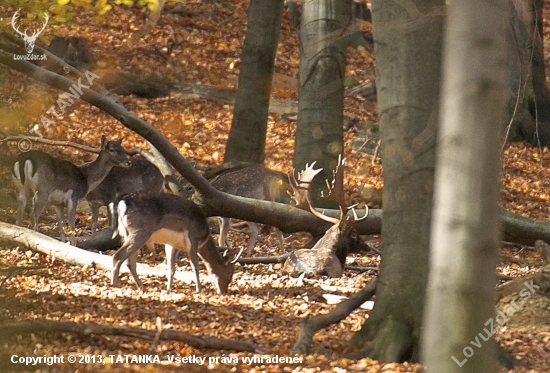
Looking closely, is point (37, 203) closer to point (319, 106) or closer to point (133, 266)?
point (133, 266)

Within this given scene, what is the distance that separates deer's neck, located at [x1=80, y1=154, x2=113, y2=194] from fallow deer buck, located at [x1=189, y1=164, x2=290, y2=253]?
1718mm

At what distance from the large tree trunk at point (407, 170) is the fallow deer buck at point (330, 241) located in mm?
3709

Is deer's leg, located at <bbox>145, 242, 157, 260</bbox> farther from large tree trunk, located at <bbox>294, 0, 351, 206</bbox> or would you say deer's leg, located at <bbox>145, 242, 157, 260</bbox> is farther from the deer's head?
large tree trunk, located at <bbox>294, 0, 351, 206</bbox>

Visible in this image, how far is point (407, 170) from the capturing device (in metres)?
5.76

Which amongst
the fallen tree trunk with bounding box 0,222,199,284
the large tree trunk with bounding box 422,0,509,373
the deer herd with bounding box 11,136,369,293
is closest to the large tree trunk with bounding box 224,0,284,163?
the deer herd with bounding box 11,136,369,293

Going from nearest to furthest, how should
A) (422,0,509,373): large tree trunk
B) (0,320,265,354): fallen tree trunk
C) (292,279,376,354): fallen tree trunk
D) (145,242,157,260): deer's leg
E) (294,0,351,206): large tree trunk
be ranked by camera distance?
(422,0,509,373): large tree trunk
(0,320,265,354): fallen tree trunk
(292,279,376,354): fallen tree trunk
(145,242,157,260): deer's leg
(294,0,351,206): large tree trunk

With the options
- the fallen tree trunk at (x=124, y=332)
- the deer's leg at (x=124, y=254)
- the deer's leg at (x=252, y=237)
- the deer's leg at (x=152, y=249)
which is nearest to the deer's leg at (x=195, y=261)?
the deer's leg at (x=124, y=254)

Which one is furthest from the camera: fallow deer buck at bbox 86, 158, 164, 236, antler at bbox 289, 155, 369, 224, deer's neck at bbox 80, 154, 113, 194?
fallow deer buck at bbox 86, 158, 164, 236

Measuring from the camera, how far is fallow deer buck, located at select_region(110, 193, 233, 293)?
8586mm

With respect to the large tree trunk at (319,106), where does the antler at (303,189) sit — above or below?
below

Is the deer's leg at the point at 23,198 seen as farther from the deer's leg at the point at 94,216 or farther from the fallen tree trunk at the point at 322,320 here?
the fallen tree trunk at the point at 322,320

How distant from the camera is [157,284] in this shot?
28.8 feet

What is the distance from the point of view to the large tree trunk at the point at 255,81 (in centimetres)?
1364

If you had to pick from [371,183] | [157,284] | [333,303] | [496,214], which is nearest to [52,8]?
[157,284]
